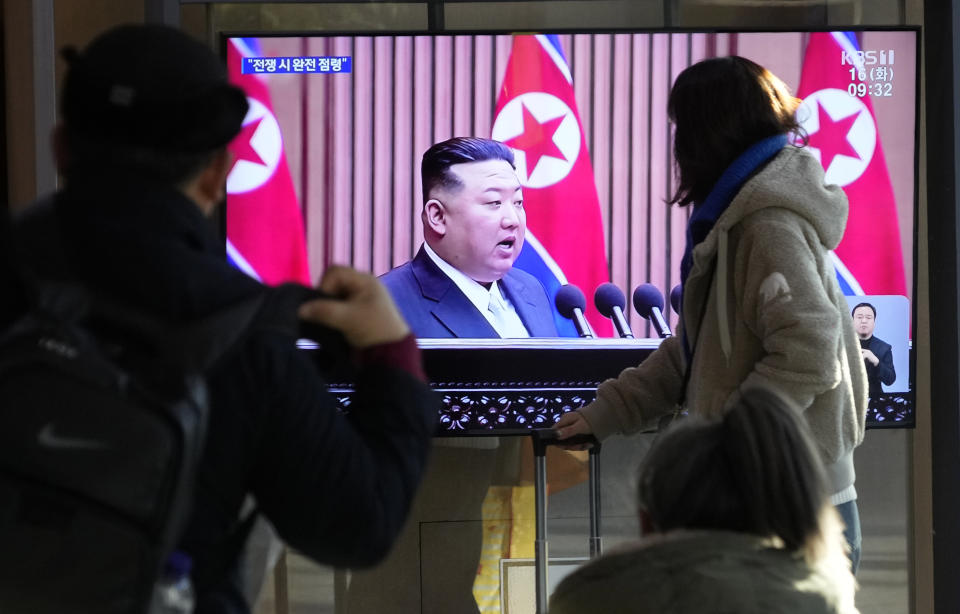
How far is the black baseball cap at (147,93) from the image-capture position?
1217mm

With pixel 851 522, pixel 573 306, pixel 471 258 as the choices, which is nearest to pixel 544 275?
pixel 573 306

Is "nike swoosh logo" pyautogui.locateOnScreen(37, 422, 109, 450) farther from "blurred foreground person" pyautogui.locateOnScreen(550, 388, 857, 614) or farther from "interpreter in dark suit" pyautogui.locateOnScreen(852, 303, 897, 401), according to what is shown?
"interpreter in dark suit" pyautogui.locateOnScreen(852, 303, 897, 401)

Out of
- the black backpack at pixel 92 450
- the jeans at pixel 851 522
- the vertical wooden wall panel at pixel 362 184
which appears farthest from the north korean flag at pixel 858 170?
the black backpack at pixel 92 450

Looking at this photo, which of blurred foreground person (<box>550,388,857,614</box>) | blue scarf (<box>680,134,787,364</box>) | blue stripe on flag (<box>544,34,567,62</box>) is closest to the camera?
blurred foreground person (<box>550,388,857,614</box>)

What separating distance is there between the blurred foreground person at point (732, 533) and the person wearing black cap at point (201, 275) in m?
0.38

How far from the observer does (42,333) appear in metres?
1.18

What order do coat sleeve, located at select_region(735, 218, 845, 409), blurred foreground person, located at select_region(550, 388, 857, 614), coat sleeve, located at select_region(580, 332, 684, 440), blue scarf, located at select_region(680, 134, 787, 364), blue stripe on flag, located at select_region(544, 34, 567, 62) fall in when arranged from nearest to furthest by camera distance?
blurred foreground person, located at select_region(550, 388, 857, 614)
coat sleeve, located at select_region(735, 218, 845, 409)
blue scarf, located at select_region(680, 134, 787, 364)
coat sleeve, located at select_region(580, 332, 684, 440)
blue stripe on flag, located at select_region(544, 34, 567, 62)

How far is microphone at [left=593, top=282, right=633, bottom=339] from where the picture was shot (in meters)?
3.86

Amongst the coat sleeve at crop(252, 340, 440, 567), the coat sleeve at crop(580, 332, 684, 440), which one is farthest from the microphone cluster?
the coat sleeve at crop(252, 340, 440, 567)

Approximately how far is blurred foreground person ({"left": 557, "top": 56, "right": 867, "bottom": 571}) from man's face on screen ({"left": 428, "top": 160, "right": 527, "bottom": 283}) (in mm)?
1353

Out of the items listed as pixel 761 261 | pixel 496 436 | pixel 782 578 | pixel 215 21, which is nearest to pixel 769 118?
pixel 761 261

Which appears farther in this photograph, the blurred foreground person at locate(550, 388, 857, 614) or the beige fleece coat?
the beige fleece coat

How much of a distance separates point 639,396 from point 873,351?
146cm

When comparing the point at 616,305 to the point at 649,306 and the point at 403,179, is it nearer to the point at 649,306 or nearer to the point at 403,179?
the point at 649,306
